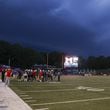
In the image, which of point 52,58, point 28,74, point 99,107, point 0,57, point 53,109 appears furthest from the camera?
point 52,58

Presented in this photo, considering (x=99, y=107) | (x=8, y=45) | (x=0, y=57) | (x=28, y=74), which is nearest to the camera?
(x=99, y=107)

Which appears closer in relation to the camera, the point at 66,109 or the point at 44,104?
the point at 66,109

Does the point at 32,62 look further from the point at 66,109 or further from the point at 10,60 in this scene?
the point at 66,109

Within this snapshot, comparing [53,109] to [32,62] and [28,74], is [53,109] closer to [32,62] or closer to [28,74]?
[28,74]

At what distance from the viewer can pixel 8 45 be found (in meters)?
178

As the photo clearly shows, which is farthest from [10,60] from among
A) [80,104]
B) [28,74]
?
[80,104]

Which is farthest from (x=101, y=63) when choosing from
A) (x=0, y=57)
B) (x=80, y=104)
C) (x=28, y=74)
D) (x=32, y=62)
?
(x=80, y=104)

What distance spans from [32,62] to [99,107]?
514 feet

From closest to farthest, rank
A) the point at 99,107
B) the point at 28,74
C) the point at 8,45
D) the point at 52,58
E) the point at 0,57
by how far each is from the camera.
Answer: the point at 99,107 → the point at 28,74 → the point at 0,57 → the point at 8,45 → the point at 52,58

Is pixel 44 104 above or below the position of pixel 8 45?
below

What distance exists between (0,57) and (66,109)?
151655mm

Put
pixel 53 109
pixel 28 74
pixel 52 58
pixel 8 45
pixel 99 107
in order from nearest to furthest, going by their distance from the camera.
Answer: pixel 53 109 < pixel 99 107 < pixel 28 74 < pixel 8 45 < pixel 52 58

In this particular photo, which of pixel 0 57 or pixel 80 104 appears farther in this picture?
pixel 0 57

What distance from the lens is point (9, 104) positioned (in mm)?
19031
